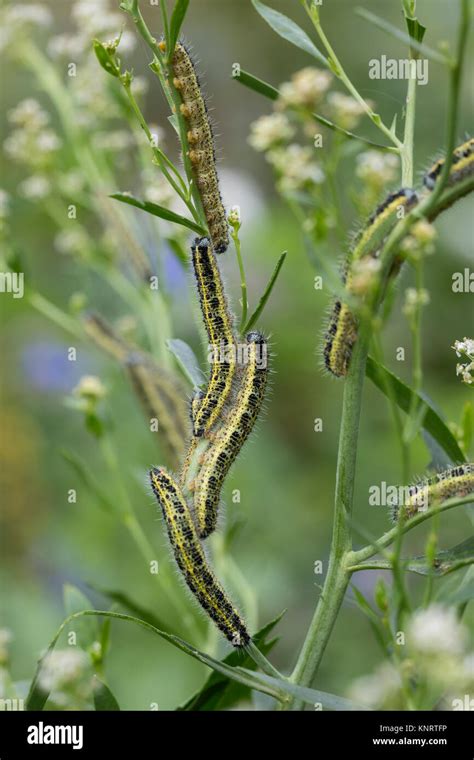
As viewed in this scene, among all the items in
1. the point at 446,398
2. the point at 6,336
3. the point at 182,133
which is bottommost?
the point at 182,133

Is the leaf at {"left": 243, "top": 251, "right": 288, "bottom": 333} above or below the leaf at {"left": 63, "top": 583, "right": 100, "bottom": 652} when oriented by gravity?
above

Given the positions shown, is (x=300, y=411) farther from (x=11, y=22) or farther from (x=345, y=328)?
(x=345, y=328)

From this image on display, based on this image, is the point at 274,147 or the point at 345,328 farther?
the point at 274,147

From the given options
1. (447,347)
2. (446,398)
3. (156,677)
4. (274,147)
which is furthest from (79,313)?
(447,347)

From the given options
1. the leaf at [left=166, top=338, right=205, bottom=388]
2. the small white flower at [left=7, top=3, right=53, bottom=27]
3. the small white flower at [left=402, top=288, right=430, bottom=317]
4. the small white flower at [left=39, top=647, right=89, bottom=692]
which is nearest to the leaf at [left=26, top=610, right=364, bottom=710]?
the small white flower at [left=39, top=647, right=89, bottom=692]

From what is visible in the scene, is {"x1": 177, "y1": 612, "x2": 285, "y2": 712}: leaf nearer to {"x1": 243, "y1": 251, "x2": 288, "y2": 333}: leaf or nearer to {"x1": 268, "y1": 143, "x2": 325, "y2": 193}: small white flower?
{"x1": 243, "y1": 251, "x2": 288, "y2": 333}: leaf

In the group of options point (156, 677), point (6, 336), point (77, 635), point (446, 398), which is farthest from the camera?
point (6, 336)
